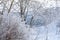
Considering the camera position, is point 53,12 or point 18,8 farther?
point 53,12

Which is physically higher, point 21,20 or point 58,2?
point 58,2

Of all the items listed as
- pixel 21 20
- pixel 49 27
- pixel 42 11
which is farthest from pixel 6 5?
pixel 49 27

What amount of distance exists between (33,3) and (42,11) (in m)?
0.33

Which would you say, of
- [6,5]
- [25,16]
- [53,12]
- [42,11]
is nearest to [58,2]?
[53,12]

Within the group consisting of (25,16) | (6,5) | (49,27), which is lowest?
(49,27)

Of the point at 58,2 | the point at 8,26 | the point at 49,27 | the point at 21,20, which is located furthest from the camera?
the point at 58,2

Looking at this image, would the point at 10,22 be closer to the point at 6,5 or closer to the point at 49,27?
the point at 6,5

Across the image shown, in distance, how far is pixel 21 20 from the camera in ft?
12.5

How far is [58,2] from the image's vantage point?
4.55 m

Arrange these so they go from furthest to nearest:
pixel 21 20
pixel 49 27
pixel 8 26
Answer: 1. pixel 49 27
2. pixel 21 20
3. pixel 8 26

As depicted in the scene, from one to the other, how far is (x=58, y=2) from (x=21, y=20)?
1.33m

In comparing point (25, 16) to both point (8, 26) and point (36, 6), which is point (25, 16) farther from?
point (8, 26)

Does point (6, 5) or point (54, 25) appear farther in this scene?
point (54, 25)

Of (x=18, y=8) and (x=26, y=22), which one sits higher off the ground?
(x=18, y=8)
